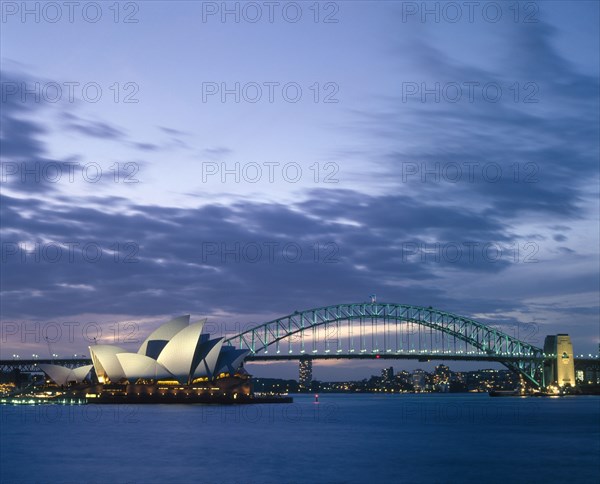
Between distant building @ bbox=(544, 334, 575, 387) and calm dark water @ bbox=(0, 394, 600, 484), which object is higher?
distant building @ bbox=(544, 334, 575, 387)

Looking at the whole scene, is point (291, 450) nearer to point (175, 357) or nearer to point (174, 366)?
point (175, 357)

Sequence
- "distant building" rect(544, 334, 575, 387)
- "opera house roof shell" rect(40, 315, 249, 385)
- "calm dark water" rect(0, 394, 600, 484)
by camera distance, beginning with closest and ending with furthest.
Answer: "calm dark water" rect(0, 394, 600, 484), "opera house roof shell" rect(40, 315, 249, 385), "distant building" rect(544, 334, 575, 387)

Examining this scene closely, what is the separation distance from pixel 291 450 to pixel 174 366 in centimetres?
6111

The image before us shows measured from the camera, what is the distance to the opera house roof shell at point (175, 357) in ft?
388

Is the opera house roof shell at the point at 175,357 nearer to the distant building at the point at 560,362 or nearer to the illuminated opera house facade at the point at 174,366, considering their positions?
the illuminated opera house facade at the point at 174,366

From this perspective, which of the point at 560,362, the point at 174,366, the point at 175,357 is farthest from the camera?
the point at 560,362

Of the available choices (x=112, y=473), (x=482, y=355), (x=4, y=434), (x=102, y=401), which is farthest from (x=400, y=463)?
(x=482, y=355)

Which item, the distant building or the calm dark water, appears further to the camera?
the distant building

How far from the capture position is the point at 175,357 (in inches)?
4680

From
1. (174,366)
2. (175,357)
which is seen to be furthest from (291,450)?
(174,366)

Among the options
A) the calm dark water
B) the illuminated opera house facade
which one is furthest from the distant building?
the calm dark water

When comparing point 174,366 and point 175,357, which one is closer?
point 175,357

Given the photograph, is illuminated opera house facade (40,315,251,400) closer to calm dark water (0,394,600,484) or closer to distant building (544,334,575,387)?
calm dark water (0,394,600,484)

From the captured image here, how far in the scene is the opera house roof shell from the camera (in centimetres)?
11825
